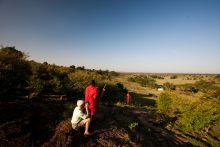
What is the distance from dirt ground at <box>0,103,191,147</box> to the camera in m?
5.84

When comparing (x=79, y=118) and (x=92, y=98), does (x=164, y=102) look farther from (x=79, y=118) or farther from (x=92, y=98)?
(x=79, y=118)

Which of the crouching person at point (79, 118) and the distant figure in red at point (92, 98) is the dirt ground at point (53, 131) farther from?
the distant figure in red at point (92, 98)

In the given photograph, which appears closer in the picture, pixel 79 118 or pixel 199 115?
pixel 79 118

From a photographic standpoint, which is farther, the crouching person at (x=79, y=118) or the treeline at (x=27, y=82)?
the treeline at (x=27, y=82)

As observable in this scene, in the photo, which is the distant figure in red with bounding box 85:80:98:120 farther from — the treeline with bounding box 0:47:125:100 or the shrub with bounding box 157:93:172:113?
the shrub with bounding box 157:93:172:113

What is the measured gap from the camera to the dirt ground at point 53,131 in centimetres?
584

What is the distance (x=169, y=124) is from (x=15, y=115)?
30.8 feet

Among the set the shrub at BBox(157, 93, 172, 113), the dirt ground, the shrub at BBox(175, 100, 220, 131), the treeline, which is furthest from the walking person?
the shrub at BBox(157, 93, 172, 113)

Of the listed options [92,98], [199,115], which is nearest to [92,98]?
[92,98]

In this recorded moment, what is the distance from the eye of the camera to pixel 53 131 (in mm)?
6500

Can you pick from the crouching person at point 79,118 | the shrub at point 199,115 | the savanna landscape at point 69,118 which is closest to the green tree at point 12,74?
the savanna landscape at point 69,118

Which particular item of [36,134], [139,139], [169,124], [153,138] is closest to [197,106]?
[169,124]

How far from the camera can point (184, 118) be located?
38.3 feet

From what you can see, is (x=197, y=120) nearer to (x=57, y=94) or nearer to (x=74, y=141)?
(x=74, y=141)
